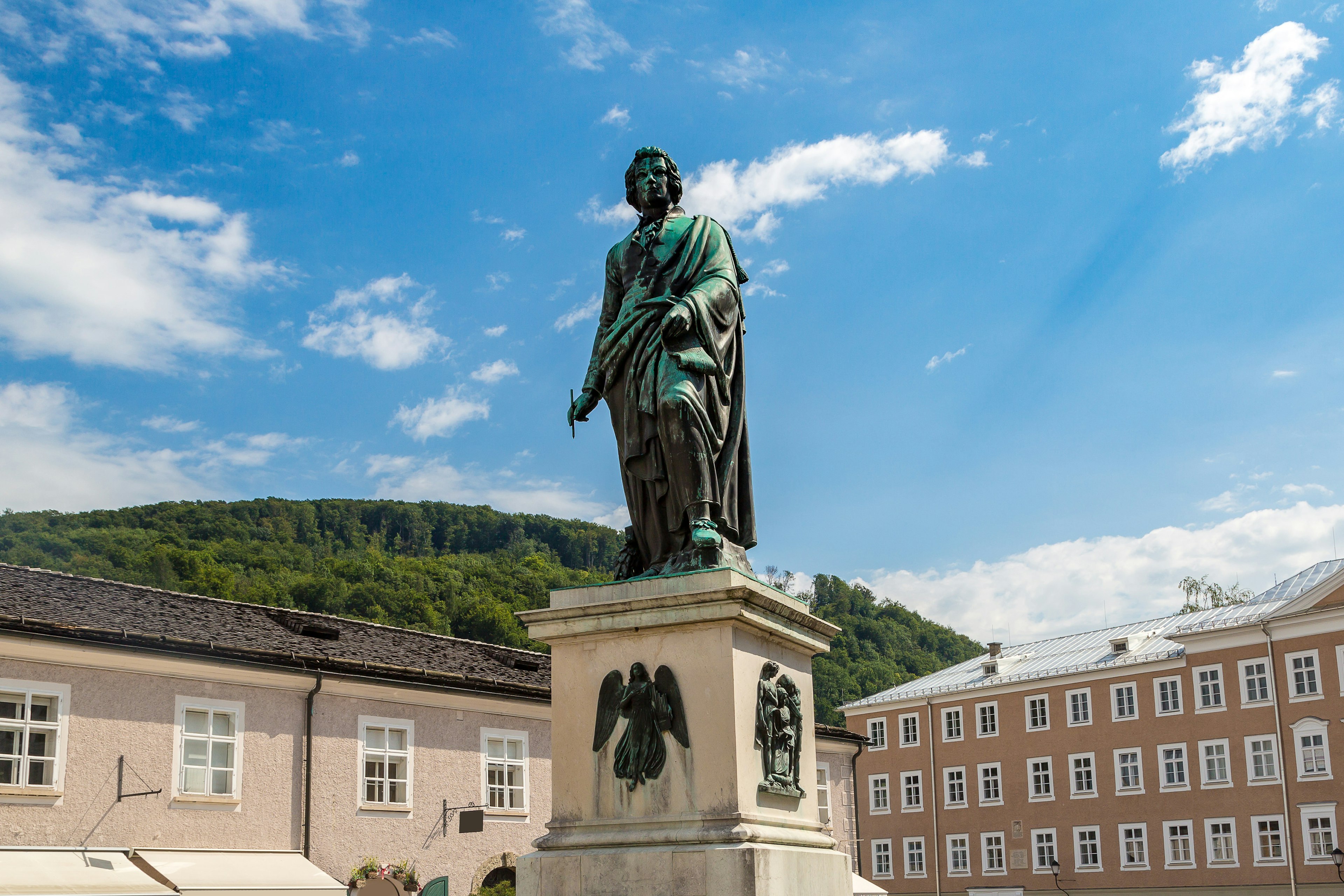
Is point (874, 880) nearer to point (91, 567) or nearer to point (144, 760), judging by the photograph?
point (91, 567)

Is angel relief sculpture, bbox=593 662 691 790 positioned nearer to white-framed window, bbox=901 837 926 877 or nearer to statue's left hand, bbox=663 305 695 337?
statue's left hand, bbox=663 305 695 337

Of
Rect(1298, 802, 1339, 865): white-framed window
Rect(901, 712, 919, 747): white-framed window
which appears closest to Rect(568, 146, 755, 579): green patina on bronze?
Rect(1298, 802, 1339, 865): white-framed window

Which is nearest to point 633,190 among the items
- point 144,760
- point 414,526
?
point 144,760

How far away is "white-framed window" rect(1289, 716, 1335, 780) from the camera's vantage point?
45.2 metres

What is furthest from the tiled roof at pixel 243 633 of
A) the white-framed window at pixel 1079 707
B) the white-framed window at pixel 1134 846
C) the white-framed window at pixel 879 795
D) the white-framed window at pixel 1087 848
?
the white-framed window at pixel 879 795

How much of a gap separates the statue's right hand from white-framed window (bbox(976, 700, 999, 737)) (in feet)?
177

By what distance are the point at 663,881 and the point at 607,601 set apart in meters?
1.28

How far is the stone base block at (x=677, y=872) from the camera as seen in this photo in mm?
5176

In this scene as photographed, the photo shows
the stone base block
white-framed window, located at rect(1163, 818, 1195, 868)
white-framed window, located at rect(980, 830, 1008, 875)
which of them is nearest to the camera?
the stone base block

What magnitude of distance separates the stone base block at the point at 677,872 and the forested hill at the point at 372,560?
21232mm

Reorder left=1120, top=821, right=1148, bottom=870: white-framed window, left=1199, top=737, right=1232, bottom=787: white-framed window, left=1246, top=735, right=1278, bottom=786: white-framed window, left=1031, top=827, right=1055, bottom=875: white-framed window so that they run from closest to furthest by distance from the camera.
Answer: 1. left=1246, top=735, right=1278, bottom=786: white-framed window
2. left=1199, top=737, right=1232, bottom=787: white-framed window
3. left=1120, top=821, right=1148, bottom=870: white-framed window
4. left=1031, top=827, right=1055, bottom=875: white-framed window

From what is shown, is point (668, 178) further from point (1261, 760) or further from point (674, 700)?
point (1261, 760)

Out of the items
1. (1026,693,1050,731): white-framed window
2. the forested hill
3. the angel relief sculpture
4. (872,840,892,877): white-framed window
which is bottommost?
(872,840,892,877): white-framed window

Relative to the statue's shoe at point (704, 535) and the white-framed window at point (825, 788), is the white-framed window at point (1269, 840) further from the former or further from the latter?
the statue's shoe at point (704, 535)
